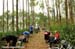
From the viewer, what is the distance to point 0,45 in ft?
54.1

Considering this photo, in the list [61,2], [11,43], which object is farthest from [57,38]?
[61,2]

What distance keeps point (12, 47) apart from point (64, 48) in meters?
3.29

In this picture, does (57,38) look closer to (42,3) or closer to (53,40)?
(53,40)

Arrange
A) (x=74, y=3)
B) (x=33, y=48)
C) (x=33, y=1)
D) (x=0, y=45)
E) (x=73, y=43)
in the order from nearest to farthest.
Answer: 1. (x=73, y=43)
2. (x=0, y=45)
3. (x=33, y=48)
4. (x=74, y=3)
5. (x=33, y=1)

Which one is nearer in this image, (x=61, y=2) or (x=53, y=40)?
(x=53, y=40)

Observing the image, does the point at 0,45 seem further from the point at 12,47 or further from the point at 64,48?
the point at 64,48

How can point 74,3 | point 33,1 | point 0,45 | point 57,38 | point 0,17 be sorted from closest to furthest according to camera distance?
1. point 0,45
2. point 57,38
3. point 74,3
4. point 33,1
5. point 0,17

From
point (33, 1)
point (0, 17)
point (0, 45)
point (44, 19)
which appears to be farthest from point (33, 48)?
point (44, 19)

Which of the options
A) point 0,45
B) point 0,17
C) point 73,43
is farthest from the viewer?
point 0,17

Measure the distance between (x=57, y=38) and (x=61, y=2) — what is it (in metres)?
24.0

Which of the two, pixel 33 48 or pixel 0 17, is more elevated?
pixel 0 17

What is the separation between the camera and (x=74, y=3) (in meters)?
41.2

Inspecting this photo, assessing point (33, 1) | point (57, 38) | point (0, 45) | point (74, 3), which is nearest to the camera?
point (0, 45)

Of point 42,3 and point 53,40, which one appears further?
point 42,3
